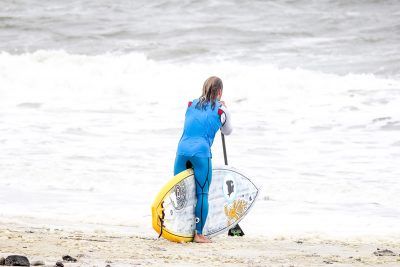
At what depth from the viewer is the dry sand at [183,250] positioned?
19.3 ft

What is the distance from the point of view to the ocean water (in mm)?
9266

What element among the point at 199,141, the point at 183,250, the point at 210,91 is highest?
the point at 210,91

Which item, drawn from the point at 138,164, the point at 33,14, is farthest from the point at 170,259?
the point at 33,14

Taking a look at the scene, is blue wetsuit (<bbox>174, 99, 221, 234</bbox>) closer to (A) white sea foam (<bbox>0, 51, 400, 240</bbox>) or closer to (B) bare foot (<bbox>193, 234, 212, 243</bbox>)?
(B) bare foot (<bbox>193, 234, 212, 243</bbox>)

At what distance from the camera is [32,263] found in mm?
5398

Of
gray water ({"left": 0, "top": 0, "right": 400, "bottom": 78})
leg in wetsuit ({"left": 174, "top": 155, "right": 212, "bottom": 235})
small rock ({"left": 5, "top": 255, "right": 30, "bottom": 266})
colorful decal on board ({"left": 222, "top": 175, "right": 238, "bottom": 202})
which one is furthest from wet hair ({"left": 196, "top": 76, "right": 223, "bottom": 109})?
gray water ({"left": 0, "top": 0, "right": 400, "bottom": 78})

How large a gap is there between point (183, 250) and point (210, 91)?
52.8 inches

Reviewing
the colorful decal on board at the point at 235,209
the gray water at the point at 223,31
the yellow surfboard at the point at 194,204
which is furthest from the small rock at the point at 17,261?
the gray water at the point at 223,31

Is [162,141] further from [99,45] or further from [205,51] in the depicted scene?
[99,45]

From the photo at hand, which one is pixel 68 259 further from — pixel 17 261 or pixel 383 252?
pixel 383 252

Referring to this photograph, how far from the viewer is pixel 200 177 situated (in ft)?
23.1

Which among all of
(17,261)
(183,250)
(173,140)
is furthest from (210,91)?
(173,140)

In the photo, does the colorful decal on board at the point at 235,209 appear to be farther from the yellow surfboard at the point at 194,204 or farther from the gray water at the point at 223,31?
the gray water at the point at 223,31

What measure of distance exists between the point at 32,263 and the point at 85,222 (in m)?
2.82
